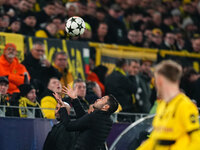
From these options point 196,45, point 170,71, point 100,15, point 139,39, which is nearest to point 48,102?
point 170,71

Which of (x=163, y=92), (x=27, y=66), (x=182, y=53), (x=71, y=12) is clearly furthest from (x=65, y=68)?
(x=163, y=92)

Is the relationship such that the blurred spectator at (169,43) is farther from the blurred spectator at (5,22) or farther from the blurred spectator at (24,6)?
the blurred spectator at (5,22)

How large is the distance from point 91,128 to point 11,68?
3832 mm

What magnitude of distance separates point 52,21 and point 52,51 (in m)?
0.92

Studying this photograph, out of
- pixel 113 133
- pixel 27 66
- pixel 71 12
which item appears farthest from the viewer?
pixel 71 12

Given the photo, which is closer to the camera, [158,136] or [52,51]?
[158,136]

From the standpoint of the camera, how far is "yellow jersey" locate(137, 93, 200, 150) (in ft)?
18.0

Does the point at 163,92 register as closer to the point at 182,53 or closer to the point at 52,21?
the point at 52,21

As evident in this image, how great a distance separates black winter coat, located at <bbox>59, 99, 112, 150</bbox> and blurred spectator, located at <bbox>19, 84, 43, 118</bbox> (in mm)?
1665

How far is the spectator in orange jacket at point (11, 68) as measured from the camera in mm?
11005

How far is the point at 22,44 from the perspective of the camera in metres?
12.6

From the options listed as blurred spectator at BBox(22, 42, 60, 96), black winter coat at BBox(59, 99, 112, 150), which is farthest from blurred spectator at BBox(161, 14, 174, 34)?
black winter coat at BBox(59, 99, 112, 150)

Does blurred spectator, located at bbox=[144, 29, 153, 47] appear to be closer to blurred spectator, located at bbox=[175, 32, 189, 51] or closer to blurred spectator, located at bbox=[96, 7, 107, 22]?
blurred spectator, located at bbox=[175, 32, 189, 51]

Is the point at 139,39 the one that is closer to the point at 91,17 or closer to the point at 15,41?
the point at 91,17
